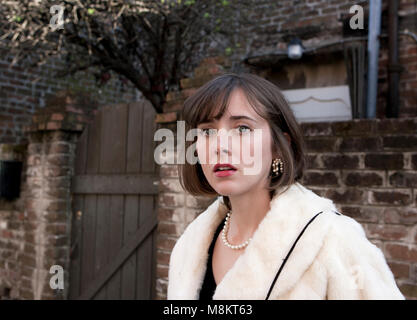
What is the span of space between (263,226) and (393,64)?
3661mm

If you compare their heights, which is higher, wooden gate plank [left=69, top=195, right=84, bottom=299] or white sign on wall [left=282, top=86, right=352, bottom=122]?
white sign on wall [left=282, top=86, right=352, bottom=122]

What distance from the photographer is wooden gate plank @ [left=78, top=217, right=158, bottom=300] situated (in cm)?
318

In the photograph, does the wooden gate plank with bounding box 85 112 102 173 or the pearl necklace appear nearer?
the pearl necklace

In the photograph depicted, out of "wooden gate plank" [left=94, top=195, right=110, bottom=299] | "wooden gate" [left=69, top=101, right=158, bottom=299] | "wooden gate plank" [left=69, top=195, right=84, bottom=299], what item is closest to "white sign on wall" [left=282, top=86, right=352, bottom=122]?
"wooden gate" [left=69, top=101, right=158, bottom=299]

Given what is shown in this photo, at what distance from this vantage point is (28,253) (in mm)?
3746

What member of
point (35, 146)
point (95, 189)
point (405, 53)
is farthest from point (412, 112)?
point (35, 146)

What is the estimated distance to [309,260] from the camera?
1.09 m

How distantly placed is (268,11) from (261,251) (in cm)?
487

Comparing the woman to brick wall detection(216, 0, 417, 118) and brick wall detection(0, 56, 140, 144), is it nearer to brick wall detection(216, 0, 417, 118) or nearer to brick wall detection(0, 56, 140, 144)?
brick wall detection(216, 0, 417, 118)

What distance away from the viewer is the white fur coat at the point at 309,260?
1.06 metres

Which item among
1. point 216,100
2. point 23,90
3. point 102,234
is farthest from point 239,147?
point 23,90

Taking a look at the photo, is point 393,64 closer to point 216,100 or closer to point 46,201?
point 216,100

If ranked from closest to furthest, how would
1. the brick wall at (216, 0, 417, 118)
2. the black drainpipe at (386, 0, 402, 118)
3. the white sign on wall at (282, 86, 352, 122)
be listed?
the black drainpipe at (386, 0, 402, 118), the brick wall at (216, 0, 417, 118), the white sign on wall at (282, 86, 352, 122)

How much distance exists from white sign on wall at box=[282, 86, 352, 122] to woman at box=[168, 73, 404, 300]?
3.37 metres
